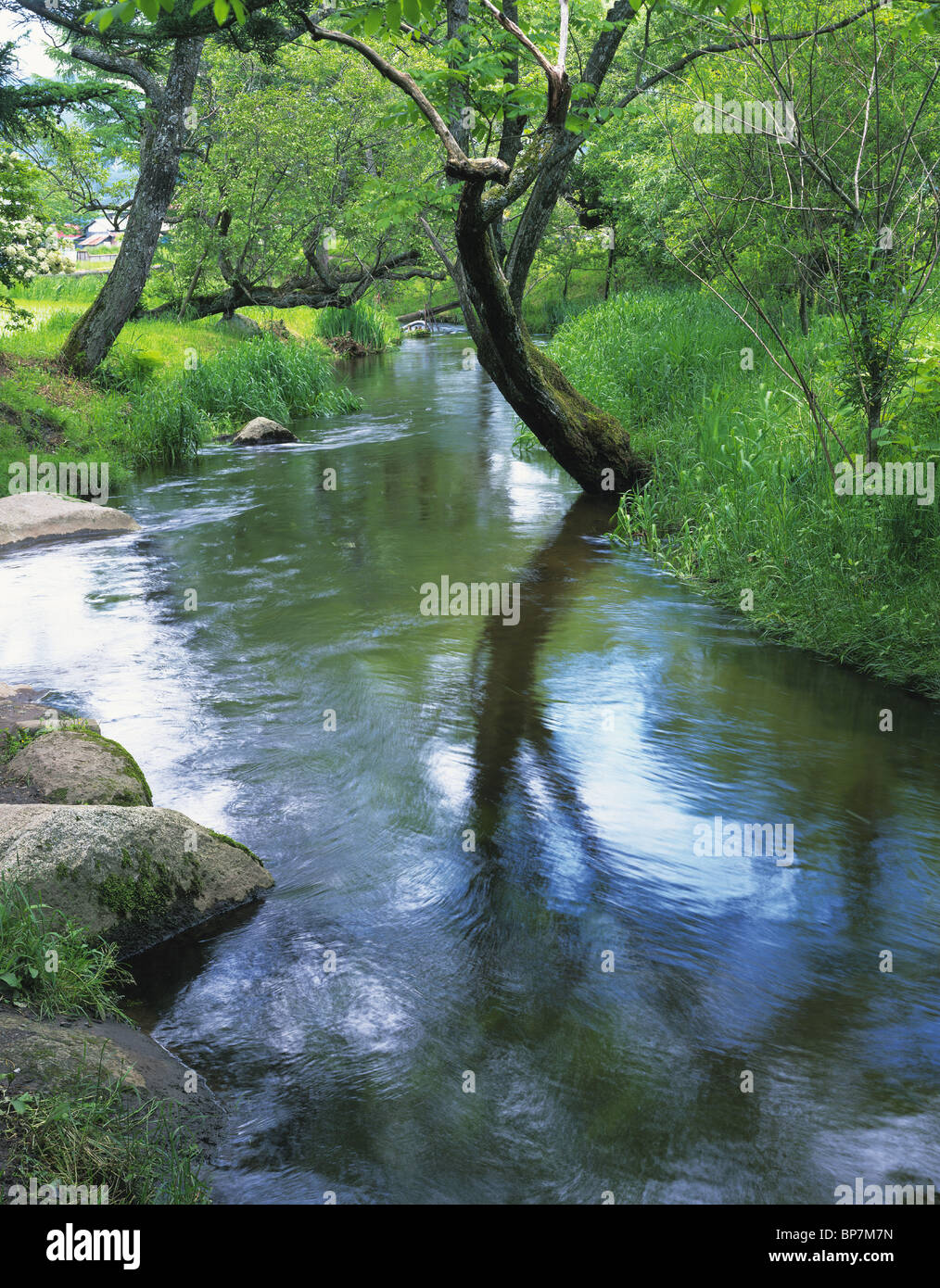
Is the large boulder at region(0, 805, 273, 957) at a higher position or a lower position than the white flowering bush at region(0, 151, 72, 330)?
lower

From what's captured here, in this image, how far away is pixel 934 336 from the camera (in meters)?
9.37

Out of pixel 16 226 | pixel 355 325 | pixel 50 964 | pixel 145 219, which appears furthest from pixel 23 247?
pixel 355 325

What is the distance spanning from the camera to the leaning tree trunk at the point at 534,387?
9.72m

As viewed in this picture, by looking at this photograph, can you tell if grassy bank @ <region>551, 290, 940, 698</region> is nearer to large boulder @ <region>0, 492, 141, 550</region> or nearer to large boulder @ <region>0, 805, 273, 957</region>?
large boulder @ <region>0, 805, 273, 957</region>

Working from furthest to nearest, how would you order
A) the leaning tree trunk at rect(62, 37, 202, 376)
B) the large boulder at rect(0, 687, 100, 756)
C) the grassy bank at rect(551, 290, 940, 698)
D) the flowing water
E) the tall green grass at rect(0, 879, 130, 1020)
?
the leaning tree trunk at rect(62, 37, 202, 376) → the grassy bank at rect(551, 290, 940, 698) → the large boulder at rect(0, 687, 100, 756) → the tall green grass at rect(0, 879, 130, 1020) → the flowing water

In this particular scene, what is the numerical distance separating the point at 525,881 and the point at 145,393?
570 inches

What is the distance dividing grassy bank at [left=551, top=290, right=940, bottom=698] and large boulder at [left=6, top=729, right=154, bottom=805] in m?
5.39

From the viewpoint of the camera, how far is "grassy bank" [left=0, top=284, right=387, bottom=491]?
14.6 m

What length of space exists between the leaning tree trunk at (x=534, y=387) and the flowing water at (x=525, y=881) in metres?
2.04

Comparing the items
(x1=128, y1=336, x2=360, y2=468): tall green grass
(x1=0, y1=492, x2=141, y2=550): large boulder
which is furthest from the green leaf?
(x1=128, y1=336, x2=360, y2=468): tall green grass

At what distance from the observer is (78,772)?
16.9 ft

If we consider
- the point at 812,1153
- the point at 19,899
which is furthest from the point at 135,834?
the point at 812,1153

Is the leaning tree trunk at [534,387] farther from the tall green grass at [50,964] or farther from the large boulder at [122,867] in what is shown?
the tall green grass at [50,964]

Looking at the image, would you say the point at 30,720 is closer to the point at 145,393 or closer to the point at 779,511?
the point at 779,511
